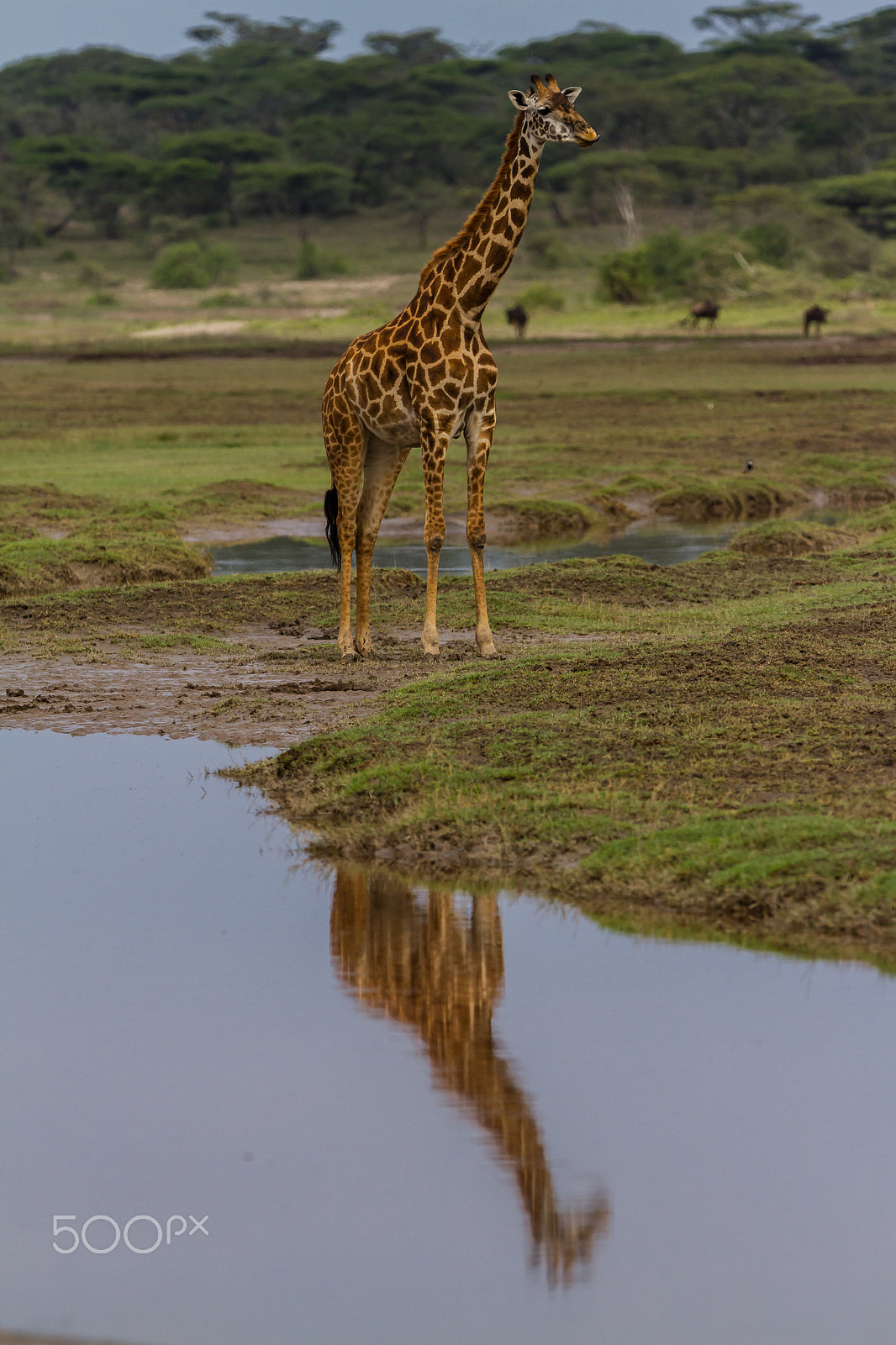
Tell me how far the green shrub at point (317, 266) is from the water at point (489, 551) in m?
53.2

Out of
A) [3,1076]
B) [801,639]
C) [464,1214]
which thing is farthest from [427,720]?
[464,1214]

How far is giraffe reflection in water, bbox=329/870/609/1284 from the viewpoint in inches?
171

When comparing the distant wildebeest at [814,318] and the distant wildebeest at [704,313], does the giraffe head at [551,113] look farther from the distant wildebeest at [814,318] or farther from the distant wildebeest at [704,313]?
the distant wildebeest at [704,313]

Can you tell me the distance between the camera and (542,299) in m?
57.0

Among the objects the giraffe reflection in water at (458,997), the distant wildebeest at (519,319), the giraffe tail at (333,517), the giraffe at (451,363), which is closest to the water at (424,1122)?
the giraffe reflection in water at (458,997)

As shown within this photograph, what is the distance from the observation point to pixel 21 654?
464 inches

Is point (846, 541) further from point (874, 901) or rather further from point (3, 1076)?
point (3, 1076)

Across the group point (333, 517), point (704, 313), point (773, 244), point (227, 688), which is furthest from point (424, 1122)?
point (773, 244)

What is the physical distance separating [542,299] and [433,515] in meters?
47.5

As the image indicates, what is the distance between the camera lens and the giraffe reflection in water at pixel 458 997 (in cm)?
435

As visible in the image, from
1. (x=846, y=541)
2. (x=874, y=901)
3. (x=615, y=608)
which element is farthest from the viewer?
(x=846, y=541)

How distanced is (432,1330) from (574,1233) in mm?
522

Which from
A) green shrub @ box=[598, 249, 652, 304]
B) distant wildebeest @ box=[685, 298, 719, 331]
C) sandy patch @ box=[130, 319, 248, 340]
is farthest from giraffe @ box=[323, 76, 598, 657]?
green shrub @ box=[598, 249, 652, 304]

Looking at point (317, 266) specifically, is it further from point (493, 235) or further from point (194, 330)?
point (493, 235)
